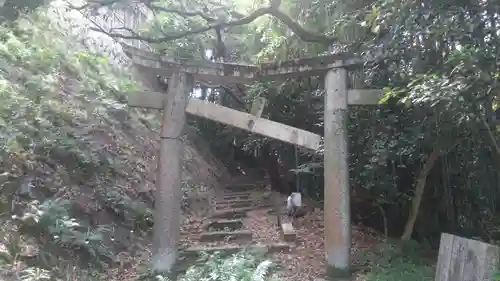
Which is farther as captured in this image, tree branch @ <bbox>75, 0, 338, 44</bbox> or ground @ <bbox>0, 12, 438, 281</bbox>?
tree branch @ <bbox>75, 0, 338, 44</bbox>

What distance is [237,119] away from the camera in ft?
22.1

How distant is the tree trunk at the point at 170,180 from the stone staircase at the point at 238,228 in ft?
2.87

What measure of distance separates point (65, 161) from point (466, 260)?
6.57m

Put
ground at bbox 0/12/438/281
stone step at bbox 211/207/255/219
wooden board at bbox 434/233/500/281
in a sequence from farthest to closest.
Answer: stone step at bbox 211/207/255/219 → ground at bbox 0/12/438/281 → wooden board at bbox 434/233/500/281

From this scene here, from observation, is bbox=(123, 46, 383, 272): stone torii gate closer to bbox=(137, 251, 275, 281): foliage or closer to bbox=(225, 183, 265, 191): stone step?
bbox=(137, 251, 275, 281): foliage

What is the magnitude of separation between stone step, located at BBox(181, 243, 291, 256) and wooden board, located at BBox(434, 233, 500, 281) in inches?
170

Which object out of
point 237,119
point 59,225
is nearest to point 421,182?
point 237,119

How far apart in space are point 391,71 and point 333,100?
37.1 inches

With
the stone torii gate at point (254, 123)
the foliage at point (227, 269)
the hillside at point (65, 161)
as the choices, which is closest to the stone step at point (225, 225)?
the hillside at point (65, 161)

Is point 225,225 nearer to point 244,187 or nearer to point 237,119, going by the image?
point 237,119

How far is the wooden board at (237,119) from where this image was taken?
6605 millimetres

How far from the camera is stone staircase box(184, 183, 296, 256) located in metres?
7.44

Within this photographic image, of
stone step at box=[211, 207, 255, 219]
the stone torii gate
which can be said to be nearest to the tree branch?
the stone torii gate

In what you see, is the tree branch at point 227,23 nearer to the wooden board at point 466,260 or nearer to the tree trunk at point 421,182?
the tree trunk at point 421,182
